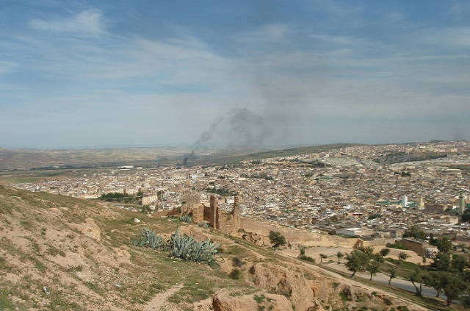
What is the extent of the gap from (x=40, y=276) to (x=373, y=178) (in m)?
96.7

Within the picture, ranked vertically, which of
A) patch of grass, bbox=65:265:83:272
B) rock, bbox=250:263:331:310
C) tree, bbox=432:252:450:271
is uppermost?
patch of grass, bbox=65:265:83:272

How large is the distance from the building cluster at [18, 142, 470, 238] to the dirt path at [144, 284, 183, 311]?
50.4 feet

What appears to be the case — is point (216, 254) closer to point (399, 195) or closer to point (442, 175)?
point (399, 195)

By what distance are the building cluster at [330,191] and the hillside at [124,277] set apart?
1131 cm

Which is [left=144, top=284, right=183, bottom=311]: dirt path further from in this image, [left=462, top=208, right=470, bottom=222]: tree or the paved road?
[left=462, top=208, right=470, bottom=222]: tree

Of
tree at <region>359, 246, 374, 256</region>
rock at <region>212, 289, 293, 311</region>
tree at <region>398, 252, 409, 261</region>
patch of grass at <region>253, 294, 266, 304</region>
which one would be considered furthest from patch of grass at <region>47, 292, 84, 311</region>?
tree at <region>398, 252, 409, 261</region>

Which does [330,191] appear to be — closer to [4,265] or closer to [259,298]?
[259,298]

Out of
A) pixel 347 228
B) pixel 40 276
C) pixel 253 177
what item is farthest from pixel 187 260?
pixel 253 177

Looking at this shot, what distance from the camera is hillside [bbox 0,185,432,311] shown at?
8.91 m

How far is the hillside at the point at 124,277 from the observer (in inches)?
351

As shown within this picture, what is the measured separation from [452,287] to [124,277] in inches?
819

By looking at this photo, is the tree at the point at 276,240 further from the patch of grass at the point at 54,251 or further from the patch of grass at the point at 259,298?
the patch of grass at the point at 54,251

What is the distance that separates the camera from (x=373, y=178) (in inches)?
3883

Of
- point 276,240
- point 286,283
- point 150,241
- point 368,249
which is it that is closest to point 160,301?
point 286,283
